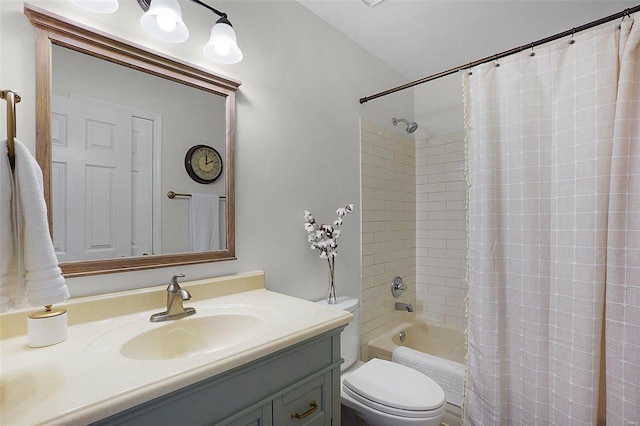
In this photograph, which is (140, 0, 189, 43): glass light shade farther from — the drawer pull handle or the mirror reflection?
the drawer pull handle

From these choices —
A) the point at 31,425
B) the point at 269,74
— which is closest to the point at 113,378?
the point at 31,425

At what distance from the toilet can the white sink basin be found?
0.65 metres

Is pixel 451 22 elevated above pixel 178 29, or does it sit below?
above

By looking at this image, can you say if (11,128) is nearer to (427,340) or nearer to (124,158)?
(124,158)

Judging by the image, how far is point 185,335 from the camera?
108 cm

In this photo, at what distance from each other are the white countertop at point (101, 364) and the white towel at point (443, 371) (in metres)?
1.07

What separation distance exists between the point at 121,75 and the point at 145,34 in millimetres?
191

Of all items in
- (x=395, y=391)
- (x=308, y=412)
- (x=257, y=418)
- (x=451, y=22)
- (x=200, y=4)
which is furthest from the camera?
(x=451, y=22)

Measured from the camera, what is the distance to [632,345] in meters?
1.19

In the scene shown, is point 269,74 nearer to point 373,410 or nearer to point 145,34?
point 145,34

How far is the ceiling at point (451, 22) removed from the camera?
5.94 feet

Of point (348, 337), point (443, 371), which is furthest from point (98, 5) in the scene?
point (443, 371)

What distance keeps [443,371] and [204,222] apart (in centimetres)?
155

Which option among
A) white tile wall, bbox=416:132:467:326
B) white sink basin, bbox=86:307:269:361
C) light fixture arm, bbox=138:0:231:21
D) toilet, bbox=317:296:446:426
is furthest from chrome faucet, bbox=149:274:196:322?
white tile wall, bbox=416:132:467:326
